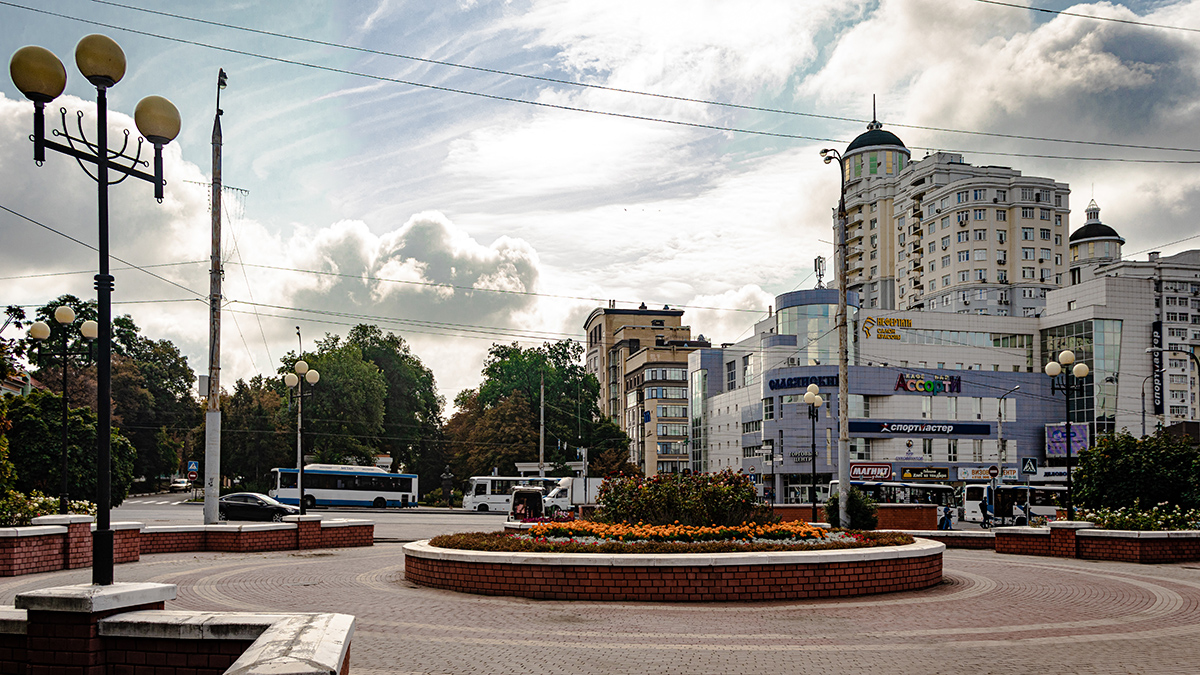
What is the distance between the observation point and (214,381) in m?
22.6

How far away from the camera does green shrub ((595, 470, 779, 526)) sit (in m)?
16.1

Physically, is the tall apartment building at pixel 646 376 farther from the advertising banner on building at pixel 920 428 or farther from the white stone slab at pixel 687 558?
the white stone slab at pixel 687 558

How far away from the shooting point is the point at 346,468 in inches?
2362

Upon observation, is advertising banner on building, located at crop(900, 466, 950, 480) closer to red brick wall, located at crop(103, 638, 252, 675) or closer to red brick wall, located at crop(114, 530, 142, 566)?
red brick wall, located at crop(114, 530, 142, 566)

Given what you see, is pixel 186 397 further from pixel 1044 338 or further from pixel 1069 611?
Answer: pixel 1069 611

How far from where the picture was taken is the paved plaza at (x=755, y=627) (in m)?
8.89

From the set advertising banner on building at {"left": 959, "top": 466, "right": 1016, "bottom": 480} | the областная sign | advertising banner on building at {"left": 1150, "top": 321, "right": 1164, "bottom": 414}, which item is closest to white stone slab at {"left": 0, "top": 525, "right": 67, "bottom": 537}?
the областная sign

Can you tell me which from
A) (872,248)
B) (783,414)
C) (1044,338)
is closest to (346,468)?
(783,414)

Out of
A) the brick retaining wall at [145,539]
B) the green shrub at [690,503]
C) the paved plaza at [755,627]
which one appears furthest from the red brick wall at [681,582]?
the brick retaining wall at [145,539]

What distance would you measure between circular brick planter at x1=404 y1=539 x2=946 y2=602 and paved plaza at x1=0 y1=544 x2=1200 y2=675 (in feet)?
0.85

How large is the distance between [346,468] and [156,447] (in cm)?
2864

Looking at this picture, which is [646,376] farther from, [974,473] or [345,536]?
[345,536]

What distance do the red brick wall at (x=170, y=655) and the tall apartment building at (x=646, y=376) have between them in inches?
3511

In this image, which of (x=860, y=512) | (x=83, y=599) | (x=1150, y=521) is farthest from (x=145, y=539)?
(x=1150, y=521)
